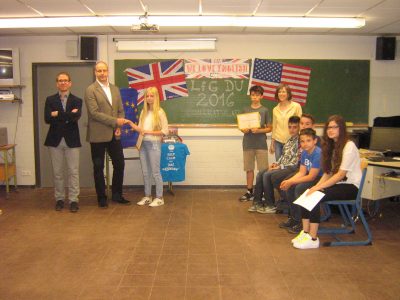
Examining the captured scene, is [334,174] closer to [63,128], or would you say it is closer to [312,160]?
[312,160]

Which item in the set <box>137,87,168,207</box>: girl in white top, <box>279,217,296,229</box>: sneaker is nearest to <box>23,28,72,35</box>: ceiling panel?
<box>137,87,168,207</box>: girl in white top

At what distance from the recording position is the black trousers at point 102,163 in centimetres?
520

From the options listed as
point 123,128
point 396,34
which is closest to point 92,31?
point 123,128

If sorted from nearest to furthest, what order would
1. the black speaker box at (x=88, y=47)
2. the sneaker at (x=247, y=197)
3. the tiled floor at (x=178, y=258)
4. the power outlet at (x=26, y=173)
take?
the tiled floor at (x=178, y=258), the sneaker at (x=247, y=197), the black speaker box at (x=88, y=47), the power outlet at (x=26, y=173)

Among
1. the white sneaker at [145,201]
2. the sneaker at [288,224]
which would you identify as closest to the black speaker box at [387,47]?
the sneaker at [288,224]

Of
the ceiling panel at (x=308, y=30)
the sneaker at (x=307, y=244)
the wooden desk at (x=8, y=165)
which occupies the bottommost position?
the sneaker at (x=307, y=244)

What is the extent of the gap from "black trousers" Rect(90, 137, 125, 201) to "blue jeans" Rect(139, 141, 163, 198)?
12.3 inches

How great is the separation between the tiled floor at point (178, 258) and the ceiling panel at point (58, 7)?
254 cm

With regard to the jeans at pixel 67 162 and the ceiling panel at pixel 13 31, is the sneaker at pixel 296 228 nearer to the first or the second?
the jeans at pixel 67 162

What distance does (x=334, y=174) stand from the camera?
3.83 metres

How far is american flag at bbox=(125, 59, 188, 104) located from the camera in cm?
647

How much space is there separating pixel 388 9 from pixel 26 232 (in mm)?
4971

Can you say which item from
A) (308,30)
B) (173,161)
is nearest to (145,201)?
(173,161)

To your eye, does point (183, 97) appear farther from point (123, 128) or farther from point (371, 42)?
point (371, 42)
